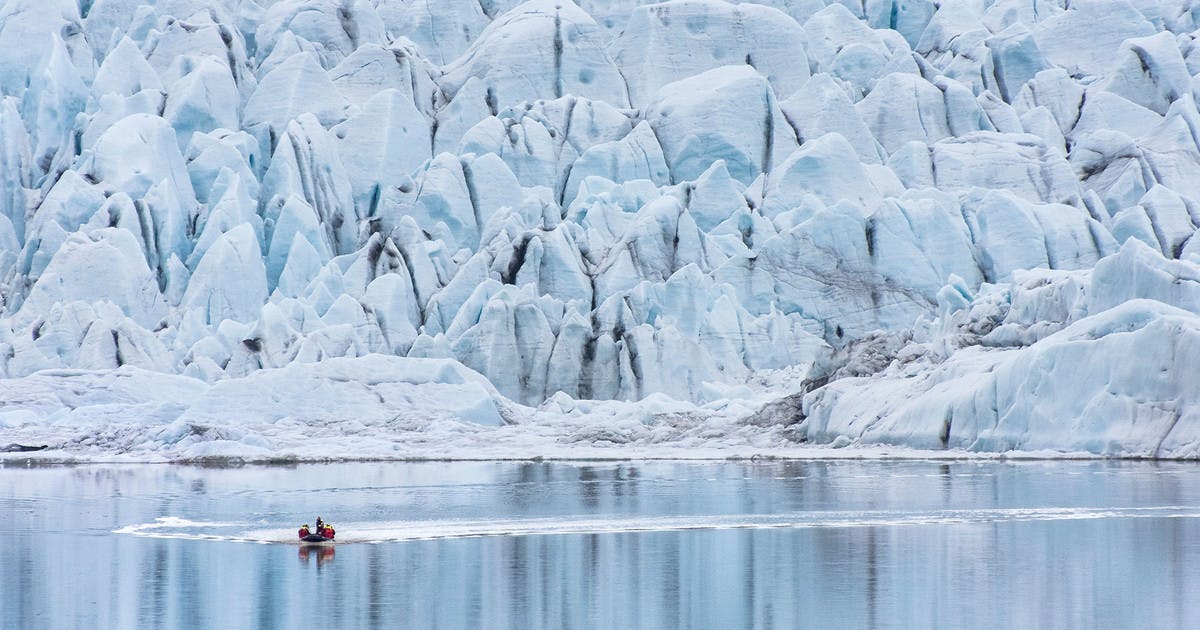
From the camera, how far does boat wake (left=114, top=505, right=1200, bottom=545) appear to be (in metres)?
20.8

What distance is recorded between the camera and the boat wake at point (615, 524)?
20750mm

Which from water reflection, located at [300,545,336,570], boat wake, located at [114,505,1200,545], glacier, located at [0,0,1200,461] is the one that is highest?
glacier, located at [0,0,1200,461]

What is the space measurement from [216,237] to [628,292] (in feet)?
40.5

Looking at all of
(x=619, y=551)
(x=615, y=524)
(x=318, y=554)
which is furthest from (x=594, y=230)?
(x=318, y=554)

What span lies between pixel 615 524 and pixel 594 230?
2658 cm

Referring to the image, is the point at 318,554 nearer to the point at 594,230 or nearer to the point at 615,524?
the point at 615,524

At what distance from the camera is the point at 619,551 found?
1897 cm

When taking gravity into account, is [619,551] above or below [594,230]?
below

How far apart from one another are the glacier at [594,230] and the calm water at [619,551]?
523 centimetres

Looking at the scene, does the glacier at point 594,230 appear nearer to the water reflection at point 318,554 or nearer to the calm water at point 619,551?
the calm water at point 619,551

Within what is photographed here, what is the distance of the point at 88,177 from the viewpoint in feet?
160

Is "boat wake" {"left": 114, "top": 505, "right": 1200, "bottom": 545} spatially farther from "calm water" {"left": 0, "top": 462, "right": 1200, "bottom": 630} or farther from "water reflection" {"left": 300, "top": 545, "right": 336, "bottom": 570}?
"water reflection" {"left": 300, "top": 545, "right": 336, "bottom": 570}

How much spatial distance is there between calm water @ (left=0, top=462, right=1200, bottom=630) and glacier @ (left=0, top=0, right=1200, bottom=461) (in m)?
5.23

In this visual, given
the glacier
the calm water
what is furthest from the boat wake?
the glacier
